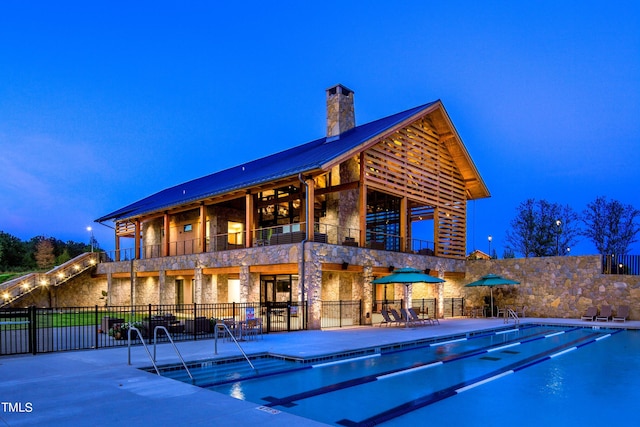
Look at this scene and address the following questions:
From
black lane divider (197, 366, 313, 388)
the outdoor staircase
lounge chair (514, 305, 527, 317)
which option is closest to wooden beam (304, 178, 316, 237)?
black lane divider (197, 366, 313, 388)

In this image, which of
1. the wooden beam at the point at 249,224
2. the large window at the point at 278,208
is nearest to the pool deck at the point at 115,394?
the wooden beam at the point at 249,224

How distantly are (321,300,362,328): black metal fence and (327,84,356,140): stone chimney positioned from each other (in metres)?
9.17

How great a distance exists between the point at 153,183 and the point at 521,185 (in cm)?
13548

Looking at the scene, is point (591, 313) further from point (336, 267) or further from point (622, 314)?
point (336, 267)

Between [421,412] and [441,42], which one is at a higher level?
[441,42]

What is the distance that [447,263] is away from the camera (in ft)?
85.9

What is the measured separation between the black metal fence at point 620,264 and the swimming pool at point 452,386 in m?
10.4

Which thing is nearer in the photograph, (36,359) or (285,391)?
(285,391)

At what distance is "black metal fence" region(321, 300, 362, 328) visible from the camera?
20562 mm

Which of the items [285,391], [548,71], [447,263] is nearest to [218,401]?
[285,391]

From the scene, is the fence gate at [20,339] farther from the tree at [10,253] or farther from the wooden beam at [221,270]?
the tree at [10,253]

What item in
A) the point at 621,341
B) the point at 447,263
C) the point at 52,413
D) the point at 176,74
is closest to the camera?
A: the point at 52,413

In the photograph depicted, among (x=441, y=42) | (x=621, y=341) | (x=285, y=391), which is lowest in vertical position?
(x=621, y=341)

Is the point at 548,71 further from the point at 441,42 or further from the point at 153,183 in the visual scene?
the point at 153,183
